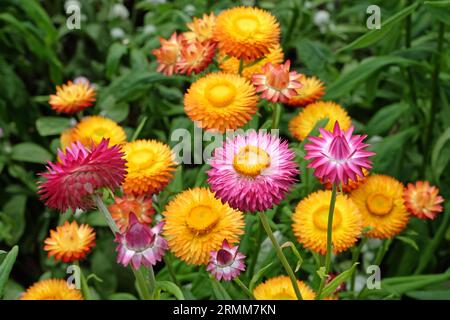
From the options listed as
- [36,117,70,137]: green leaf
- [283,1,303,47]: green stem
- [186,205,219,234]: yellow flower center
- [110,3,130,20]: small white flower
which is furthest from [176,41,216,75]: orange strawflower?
[110,3,130,20]: small white flower

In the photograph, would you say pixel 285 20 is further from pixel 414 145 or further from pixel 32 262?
pixel 32 262

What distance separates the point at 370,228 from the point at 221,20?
1.96 ft

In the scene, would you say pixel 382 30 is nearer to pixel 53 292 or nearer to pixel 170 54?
pixel 170 54

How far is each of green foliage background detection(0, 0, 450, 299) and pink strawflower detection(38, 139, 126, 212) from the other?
1.45 feet

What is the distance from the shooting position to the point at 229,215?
1376mm

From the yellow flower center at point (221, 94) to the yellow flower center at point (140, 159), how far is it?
183 mm

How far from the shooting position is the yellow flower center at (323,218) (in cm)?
144

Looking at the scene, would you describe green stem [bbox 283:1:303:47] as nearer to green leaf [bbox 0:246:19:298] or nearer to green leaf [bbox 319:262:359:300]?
green leaf [bbox 319:262:359:300]

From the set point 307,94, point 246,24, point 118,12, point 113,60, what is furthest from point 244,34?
point 118,12

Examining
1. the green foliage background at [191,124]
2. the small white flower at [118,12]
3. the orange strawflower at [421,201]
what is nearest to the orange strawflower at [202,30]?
the green foliage background at [191,124]

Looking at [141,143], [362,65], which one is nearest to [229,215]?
[141,143]

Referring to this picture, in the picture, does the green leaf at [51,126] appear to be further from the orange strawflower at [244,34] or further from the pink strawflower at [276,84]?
the pink strawflower at [276,84]

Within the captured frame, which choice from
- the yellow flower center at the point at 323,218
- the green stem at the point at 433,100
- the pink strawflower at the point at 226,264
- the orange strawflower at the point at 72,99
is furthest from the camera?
the green stem at the point at 433,100

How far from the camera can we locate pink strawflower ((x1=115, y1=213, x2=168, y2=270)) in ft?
3.80
